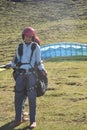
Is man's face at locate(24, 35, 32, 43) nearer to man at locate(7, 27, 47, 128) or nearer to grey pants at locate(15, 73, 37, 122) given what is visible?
man at locate(7, 27, 47, 128)

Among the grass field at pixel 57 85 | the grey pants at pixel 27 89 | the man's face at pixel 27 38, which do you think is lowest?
the grass field at pixel 57 85

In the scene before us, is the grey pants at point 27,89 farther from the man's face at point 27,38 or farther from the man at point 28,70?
the man's face at point 27,38

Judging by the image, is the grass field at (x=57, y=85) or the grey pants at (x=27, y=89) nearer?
the grey pants at (x=27, y=89)

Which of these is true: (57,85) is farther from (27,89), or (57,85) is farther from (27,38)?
(27,38)

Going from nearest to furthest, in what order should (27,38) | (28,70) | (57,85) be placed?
(27,38), (28,70), (57,85)

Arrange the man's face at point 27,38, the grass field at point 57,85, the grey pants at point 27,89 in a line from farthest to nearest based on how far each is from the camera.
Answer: the grass field at point 57,85, the grey pants at point 27,89, the man's face at point 27,38

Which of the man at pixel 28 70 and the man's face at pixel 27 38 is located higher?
the man's face at pixel 27 38

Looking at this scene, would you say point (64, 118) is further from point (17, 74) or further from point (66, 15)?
point (66, 15)

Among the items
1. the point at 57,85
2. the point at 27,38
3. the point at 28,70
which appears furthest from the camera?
the point at 57,85

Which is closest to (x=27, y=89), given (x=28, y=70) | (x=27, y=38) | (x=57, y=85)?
(x=28, y=70)

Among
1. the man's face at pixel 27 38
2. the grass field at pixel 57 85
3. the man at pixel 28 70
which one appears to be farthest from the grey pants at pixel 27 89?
the man's face at pixel 27 38

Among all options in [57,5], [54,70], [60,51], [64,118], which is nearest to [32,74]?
[64,118]

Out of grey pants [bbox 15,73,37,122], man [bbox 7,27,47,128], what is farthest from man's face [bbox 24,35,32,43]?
grey pants [bbox 15,73,37,122]

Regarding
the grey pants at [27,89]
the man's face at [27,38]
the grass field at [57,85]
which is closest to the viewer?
the man's face at [27,38]
